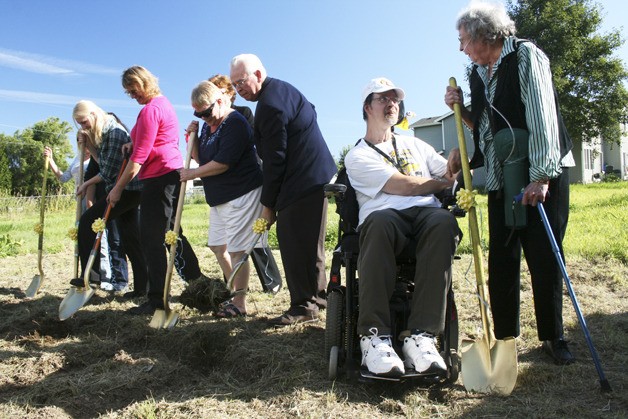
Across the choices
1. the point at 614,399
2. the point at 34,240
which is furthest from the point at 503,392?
the point at 34,240

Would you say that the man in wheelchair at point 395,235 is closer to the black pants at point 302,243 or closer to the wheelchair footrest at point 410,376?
the wheelchair footrest at point 410,376

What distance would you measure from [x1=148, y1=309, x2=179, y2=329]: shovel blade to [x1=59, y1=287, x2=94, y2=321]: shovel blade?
2.37 ft

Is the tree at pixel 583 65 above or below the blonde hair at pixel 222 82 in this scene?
above

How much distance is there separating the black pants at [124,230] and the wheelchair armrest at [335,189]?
2494 millimetres

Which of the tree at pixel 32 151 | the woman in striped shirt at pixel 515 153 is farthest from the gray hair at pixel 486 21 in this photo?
the tree at pixel 32 151

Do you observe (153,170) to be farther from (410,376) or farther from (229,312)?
(410,376)

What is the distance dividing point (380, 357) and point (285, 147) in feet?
6.06

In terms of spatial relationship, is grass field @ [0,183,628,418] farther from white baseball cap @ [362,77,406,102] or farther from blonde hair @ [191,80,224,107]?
blonde hair @ [191,80,224,107]

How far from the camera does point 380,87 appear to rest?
10.6 ft

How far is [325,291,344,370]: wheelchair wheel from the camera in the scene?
9.40ft

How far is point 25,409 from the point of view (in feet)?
8.43

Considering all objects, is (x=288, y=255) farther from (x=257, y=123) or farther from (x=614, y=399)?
(x=614, y=399)

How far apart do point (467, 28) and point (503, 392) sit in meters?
1.92

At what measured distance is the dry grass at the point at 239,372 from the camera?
8.07ft
